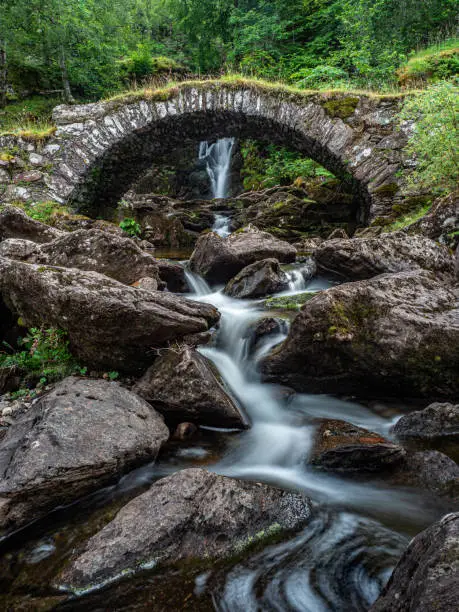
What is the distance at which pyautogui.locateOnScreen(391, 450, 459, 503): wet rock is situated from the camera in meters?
2.25

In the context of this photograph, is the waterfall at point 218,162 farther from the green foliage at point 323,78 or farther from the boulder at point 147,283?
the boulder at point 147,283

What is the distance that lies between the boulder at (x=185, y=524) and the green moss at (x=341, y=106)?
929cm

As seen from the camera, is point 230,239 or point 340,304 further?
point 230,239

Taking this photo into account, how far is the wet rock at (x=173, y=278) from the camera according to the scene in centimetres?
651

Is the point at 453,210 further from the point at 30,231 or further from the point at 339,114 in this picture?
the point at 30,231

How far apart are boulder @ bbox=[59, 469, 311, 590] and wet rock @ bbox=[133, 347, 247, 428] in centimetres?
89

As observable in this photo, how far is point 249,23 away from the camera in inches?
684

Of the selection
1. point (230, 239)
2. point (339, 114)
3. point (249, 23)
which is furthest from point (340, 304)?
point (249, 23)

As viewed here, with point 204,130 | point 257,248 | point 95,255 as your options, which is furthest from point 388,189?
point 95,255

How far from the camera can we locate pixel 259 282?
19.2 feet

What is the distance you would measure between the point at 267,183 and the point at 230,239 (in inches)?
364

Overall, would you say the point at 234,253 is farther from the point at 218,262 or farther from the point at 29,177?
the point at 29,177

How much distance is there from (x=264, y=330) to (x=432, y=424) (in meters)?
1.98

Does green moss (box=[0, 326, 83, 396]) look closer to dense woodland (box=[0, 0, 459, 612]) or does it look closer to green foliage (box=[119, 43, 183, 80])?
dense woodland (box=[0, 0, 459, 612])
